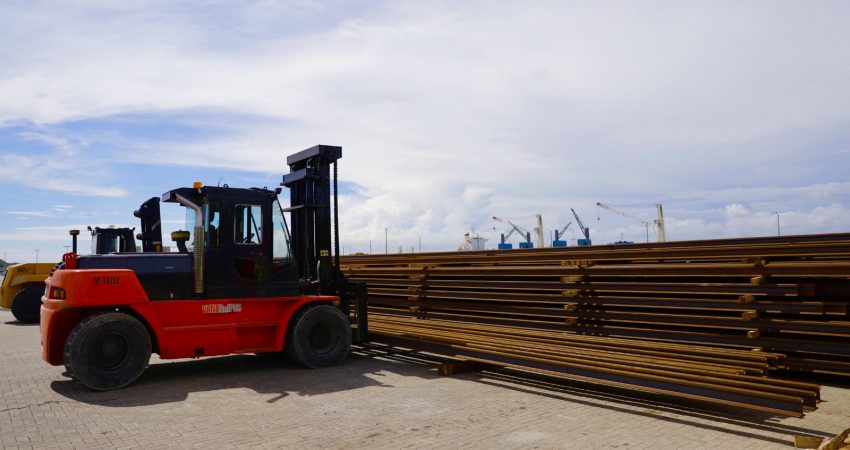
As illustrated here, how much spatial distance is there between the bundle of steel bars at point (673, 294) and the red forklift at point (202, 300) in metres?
2.04

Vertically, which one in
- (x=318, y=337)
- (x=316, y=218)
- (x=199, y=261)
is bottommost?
(x=318, y=337)

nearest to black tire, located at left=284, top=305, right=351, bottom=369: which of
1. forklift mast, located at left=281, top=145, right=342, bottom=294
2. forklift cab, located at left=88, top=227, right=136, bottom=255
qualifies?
forklift mast, located at left=281, top=145, right=342, bottom=294

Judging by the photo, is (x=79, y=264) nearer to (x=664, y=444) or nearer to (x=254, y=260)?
(x=254, y=260)

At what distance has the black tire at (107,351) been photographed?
23.7 feet

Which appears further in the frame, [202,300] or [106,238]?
[106,238]

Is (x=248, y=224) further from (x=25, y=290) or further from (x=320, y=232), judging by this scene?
(x=25, y=290)

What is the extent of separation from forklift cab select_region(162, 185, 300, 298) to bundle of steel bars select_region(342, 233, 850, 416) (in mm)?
2446

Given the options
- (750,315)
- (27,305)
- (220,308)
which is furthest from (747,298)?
(27,305)

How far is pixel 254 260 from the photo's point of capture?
8.37m

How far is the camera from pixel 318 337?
8.80 m

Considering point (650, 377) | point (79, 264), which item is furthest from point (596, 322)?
point (79, 264)

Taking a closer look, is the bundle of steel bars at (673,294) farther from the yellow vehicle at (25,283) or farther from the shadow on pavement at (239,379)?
the yellow vehicle at (25,283)

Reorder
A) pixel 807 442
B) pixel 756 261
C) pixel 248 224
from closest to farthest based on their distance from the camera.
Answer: pixel 807 442, pixel 756 261, pixel 248 224

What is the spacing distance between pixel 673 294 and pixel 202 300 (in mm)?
6289
